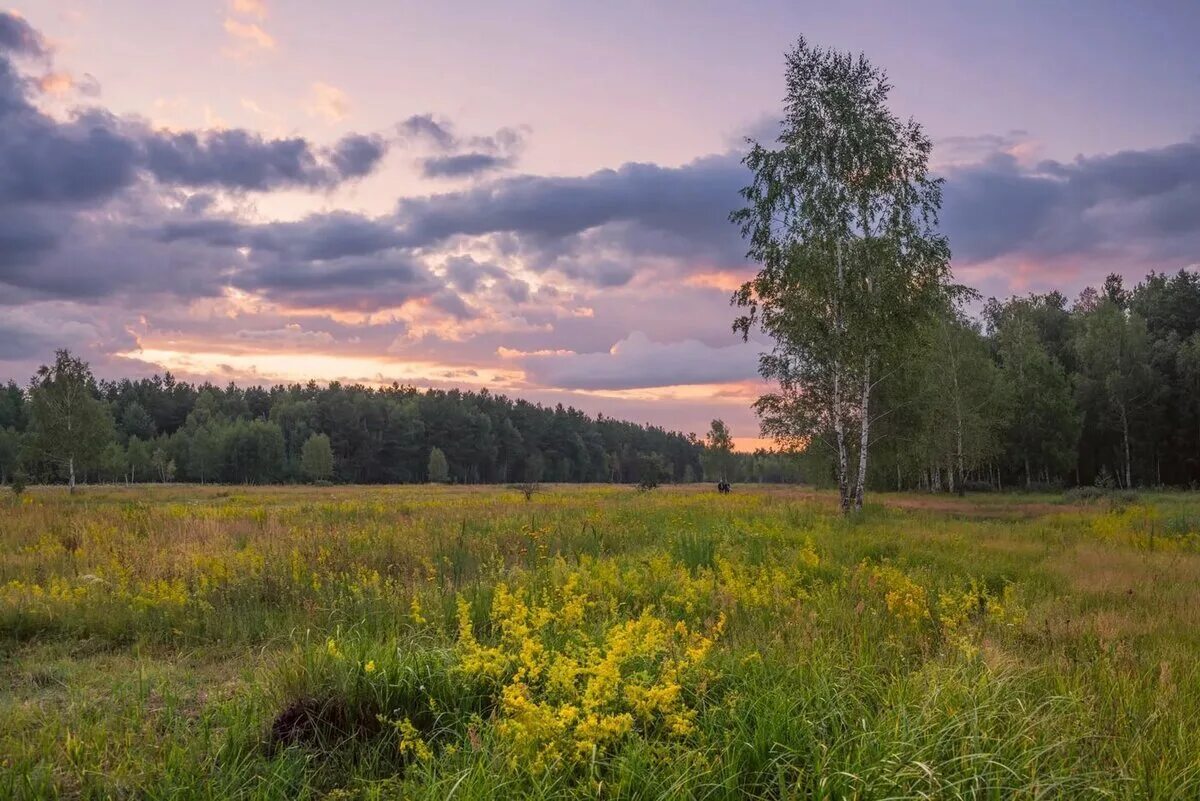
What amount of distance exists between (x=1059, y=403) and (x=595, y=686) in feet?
181

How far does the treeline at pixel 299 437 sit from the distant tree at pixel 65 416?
0.27ft

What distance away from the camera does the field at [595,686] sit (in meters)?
3.46

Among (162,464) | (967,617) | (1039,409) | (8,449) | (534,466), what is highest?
(1039,409)

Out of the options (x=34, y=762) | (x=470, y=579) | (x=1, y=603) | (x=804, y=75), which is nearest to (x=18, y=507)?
(x=1, y=603)

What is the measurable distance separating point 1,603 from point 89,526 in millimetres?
7240

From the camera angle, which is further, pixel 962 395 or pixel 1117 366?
pixel 1117 366

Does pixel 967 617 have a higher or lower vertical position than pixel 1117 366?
lower

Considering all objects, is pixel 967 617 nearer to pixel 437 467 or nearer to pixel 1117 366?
pixel 1117 366

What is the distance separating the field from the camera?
3.46m

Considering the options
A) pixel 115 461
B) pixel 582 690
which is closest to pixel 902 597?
pixel 582 690

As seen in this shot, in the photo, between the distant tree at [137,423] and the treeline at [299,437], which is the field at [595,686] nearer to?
the treeline at [299,437]

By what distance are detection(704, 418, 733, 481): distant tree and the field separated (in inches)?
3673

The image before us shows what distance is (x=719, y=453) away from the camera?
133 metres

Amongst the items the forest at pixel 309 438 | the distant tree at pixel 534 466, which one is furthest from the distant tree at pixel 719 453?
the distant tree at pixel 534 466
